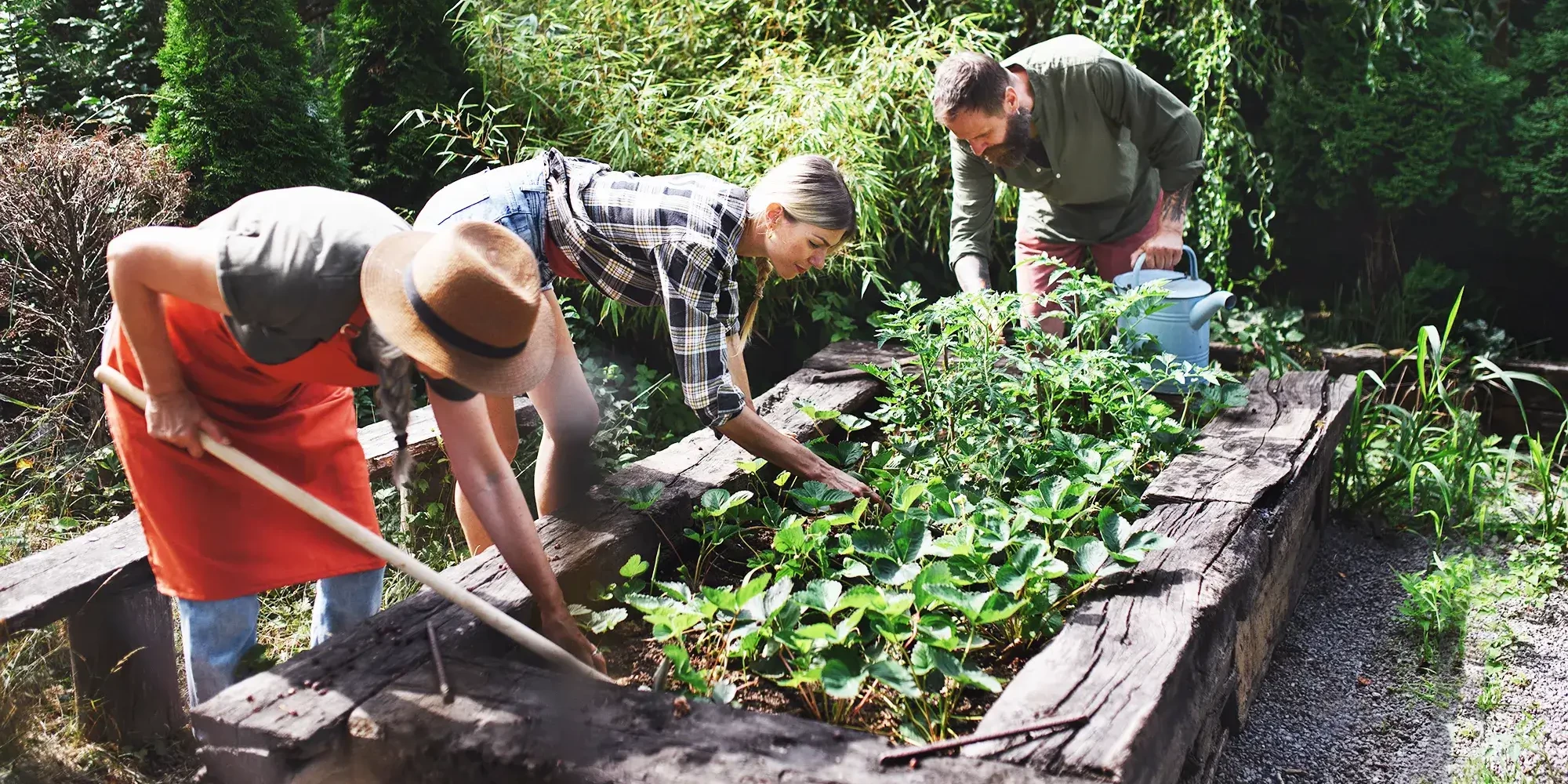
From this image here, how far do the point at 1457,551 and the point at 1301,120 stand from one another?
90.2 inches

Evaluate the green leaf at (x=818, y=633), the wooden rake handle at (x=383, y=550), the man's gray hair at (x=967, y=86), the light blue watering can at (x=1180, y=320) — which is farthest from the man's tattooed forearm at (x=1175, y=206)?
the wooden rake handle at (x=383, y=550)

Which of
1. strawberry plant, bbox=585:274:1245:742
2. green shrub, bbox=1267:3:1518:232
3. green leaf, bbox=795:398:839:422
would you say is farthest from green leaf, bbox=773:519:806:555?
green shrub, bbox=1267:3:1518:232

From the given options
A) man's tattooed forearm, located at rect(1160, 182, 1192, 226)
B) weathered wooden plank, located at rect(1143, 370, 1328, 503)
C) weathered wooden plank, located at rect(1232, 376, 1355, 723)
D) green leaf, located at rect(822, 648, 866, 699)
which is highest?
man's tattooed forearm, located at rect(1160, 182, 1192, 226)

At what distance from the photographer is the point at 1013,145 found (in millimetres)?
3615

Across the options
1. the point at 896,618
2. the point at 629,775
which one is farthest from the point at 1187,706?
the point at 629,775

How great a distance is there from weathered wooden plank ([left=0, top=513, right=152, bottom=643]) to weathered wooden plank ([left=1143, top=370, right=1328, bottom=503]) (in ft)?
7.94

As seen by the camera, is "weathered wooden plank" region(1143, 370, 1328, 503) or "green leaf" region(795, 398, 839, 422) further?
"green leaf" region(795, 398, 839, 422)

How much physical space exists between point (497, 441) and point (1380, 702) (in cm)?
237

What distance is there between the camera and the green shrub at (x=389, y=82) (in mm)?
4691

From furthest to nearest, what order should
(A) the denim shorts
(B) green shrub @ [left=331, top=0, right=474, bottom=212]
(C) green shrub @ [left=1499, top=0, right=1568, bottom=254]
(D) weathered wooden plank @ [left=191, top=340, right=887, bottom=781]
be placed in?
(C) green shrub @ [left=1499, top=0, right=1568, bottom=254] < (B) green shrub @ [left=331, top=0, right=474, bottom=212] < (A) the denim shorts < (D) weathered wooden plank @ [left=191, top=340, right=887, bottom=781]

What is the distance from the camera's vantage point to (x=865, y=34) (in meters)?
4.89

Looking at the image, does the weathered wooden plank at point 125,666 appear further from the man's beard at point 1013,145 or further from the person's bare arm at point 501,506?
the man's beard at point 1013,145

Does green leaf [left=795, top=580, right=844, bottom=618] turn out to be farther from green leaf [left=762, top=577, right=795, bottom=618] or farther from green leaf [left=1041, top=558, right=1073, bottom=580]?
green leaf [left=1041, top=558, right=1073, bottom=580]

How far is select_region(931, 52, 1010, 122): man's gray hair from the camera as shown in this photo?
334cm
